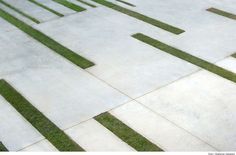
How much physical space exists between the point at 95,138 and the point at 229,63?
5.18m

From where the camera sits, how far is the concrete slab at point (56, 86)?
9.63 m

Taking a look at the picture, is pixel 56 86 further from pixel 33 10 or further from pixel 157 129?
pixel 33 10

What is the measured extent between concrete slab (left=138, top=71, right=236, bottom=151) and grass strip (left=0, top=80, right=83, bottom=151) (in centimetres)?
238

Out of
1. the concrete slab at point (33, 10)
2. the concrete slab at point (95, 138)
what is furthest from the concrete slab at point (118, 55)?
the concrete slab at point (95, 138)

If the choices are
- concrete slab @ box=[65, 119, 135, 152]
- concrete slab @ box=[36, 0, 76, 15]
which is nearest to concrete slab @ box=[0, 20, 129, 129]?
concrete slab @ box=[65, 119, 135, 152]

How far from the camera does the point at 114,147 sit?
Answer: 331 inches

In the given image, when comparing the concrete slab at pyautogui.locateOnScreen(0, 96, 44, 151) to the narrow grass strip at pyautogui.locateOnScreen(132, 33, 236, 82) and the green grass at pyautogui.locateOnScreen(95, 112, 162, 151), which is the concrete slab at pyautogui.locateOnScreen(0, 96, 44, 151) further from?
the narrow grass strip at pyautogui.locateOnScreen(132, 33, 236, 82)

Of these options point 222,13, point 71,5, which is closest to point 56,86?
point 71,5

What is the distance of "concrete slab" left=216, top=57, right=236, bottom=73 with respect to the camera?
11.2 m

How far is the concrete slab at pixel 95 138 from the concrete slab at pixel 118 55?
5.47 feet

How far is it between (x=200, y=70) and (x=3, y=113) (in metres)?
5.73

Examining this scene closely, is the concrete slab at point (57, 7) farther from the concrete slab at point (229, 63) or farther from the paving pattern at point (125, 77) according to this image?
the concrete slab at point (229, 63)

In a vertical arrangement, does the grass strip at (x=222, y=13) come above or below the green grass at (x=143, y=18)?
above

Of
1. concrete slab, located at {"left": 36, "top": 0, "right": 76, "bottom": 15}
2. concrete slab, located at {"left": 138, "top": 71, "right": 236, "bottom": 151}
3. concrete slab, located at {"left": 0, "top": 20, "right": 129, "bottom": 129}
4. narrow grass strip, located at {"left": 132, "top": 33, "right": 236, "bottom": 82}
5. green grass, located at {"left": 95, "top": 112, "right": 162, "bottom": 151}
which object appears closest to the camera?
green grass, located at {"left": 95, "top": 112, "right": 162, "bottom": 151}
